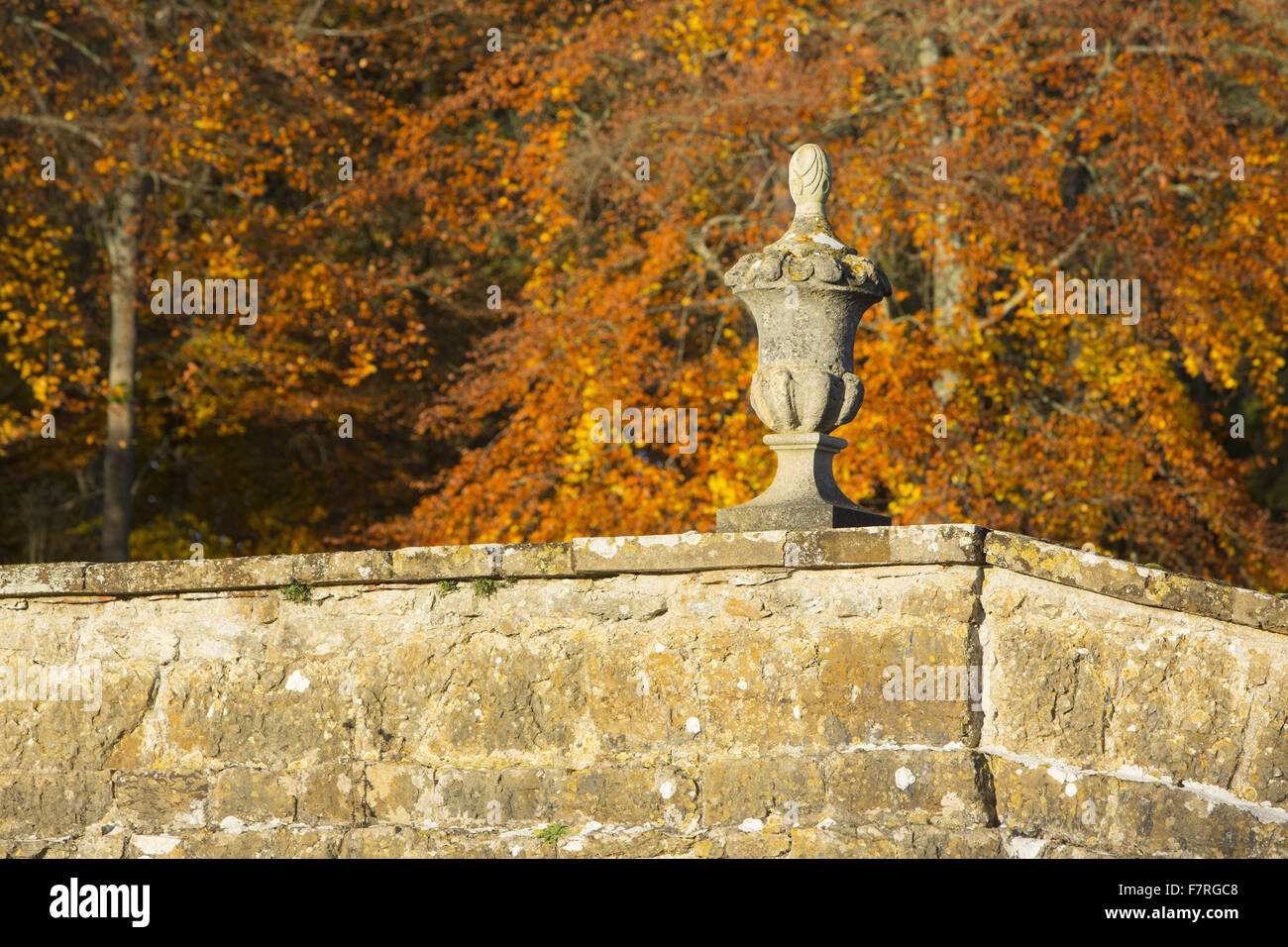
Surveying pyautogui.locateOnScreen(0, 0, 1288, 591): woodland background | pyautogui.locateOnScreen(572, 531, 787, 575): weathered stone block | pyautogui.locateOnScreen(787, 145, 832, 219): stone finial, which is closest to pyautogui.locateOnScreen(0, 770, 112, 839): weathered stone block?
pyautogui.locateOnScreen(572, 531, 787, 575): weathered stone block

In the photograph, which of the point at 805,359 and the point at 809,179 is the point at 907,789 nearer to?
the point at 805,359

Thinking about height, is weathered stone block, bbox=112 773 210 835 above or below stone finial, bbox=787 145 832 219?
below

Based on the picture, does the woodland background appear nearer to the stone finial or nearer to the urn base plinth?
the stone finial

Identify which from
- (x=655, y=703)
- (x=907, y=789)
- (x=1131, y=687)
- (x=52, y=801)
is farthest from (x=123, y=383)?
(x=1131, y=687)

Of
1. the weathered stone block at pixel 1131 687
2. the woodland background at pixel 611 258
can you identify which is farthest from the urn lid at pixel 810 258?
the woodland background at pixel 611 258

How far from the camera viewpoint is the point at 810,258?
4699mm

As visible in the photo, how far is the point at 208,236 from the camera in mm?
13930

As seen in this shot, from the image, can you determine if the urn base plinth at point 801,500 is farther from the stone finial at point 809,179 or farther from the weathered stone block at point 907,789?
the stone finial at point 809,179

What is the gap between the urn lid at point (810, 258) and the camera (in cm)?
468

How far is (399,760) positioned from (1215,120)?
996 centimetres

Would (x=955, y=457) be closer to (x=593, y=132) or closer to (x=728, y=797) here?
(x=593, y=132)

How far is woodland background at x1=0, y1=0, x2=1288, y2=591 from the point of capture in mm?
11328

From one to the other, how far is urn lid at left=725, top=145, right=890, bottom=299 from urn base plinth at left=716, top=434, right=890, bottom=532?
1.70 ft

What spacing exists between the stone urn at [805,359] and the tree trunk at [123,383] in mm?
9775
